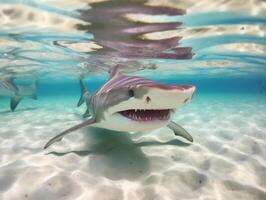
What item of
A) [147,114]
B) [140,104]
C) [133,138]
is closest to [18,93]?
[133,138]

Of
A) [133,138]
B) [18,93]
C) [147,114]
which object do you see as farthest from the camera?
[18,93]

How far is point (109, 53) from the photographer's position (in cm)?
1380

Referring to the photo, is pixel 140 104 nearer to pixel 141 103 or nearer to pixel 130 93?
pixel 141 103

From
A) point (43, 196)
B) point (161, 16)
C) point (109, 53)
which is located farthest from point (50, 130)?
point (109, 53)

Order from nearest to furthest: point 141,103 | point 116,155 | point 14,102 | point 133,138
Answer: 1. point 141,103
2. point 116,155
3. point 133,138
4. point 14,102

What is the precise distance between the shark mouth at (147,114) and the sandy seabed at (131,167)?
41.1 inches

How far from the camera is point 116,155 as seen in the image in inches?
203

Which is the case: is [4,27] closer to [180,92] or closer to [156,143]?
[156,143]

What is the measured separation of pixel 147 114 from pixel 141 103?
658mm

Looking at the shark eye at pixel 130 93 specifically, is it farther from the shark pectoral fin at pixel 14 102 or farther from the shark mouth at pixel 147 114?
the shark pectoral fin at pixel 14 102

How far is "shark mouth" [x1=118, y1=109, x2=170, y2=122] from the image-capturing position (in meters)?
3.84

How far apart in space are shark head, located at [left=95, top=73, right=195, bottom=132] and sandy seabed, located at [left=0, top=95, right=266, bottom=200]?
85 cm

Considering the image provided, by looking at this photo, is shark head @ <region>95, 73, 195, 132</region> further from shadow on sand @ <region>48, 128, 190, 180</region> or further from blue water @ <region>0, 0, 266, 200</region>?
blue water @ <region>0, 0, 266, 200</region>

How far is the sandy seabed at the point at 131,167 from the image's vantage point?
3.76 m
